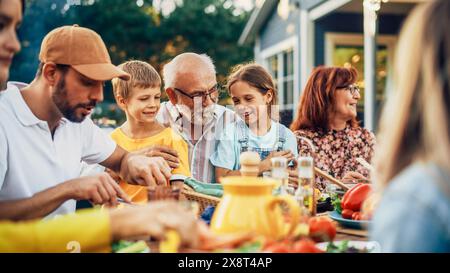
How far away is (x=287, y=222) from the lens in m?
1.29

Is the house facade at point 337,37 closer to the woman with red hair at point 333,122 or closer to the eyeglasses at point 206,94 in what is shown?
the woman with red hair at point 333,122

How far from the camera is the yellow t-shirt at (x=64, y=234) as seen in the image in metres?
1.10

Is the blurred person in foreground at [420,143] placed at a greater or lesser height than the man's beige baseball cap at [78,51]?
lesser

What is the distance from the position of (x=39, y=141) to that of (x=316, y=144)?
1.92 m

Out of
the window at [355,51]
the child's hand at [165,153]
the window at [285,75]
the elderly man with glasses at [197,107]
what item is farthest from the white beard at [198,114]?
the window at [285,75]

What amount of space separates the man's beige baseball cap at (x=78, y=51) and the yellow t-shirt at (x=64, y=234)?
2.51ft

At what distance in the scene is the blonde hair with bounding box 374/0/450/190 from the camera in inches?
34.5

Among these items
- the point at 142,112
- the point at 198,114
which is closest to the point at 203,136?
the point at 198,114

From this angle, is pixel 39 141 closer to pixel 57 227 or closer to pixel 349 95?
pixel 57 227

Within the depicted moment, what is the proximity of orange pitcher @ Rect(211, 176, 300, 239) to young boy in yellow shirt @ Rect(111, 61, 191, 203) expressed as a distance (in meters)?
1.33

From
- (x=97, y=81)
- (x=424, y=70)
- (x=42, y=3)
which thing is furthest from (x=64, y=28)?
(x=42, y=3)
